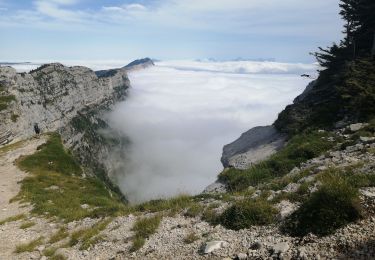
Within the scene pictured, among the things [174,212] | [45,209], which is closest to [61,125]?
[45,209]

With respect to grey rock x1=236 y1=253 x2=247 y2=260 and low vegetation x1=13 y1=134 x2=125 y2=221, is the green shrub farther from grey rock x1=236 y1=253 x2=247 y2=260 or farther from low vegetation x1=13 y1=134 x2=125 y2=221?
grey rock x1=236 y1=253 x2=247 y2=260

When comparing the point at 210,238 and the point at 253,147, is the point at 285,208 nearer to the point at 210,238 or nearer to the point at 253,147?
the point at 210,238

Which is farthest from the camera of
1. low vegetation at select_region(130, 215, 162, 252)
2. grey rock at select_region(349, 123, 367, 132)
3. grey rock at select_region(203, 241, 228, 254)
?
grey rock at select_region(349, 123, 367, 132)

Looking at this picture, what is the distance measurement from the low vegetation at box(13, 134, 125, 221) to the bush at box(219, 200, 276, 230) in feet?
28.3

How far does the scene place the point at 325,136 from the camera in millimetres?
33062

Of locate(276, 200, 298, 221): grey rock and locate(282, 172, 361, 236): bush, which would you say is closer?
locate(282, 172, 361, 236): bush

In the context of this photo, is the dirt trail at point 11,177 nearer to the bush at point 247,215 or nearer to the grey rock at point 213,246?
the bush at point 247,215

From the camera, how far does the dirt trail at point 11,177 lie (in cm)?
3355

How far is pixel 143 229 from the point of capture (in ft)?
58.2

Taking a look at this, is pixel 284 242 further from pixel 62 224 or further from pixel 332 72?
pixel 332 72

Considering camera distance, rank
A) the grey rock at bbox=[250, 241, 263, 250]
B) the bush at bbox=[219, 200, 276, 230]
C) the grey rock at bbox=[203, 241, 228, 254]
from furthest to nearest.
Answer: the bush at bbox=[219, 200, 276, 230] < the grey rock at bbox=[203, 241, 228, 254] < the grey rock at bbox=[250, 241, 263, 250]

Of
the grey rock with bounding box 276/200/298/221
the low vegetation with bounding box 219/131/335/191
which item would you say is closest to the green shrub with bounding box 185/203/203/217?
the grey rock with bounding box 276/200/298/221

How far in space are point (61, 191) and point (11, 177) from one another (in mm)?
14375

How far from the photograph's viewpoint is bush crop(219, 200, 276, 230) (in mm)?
15062
